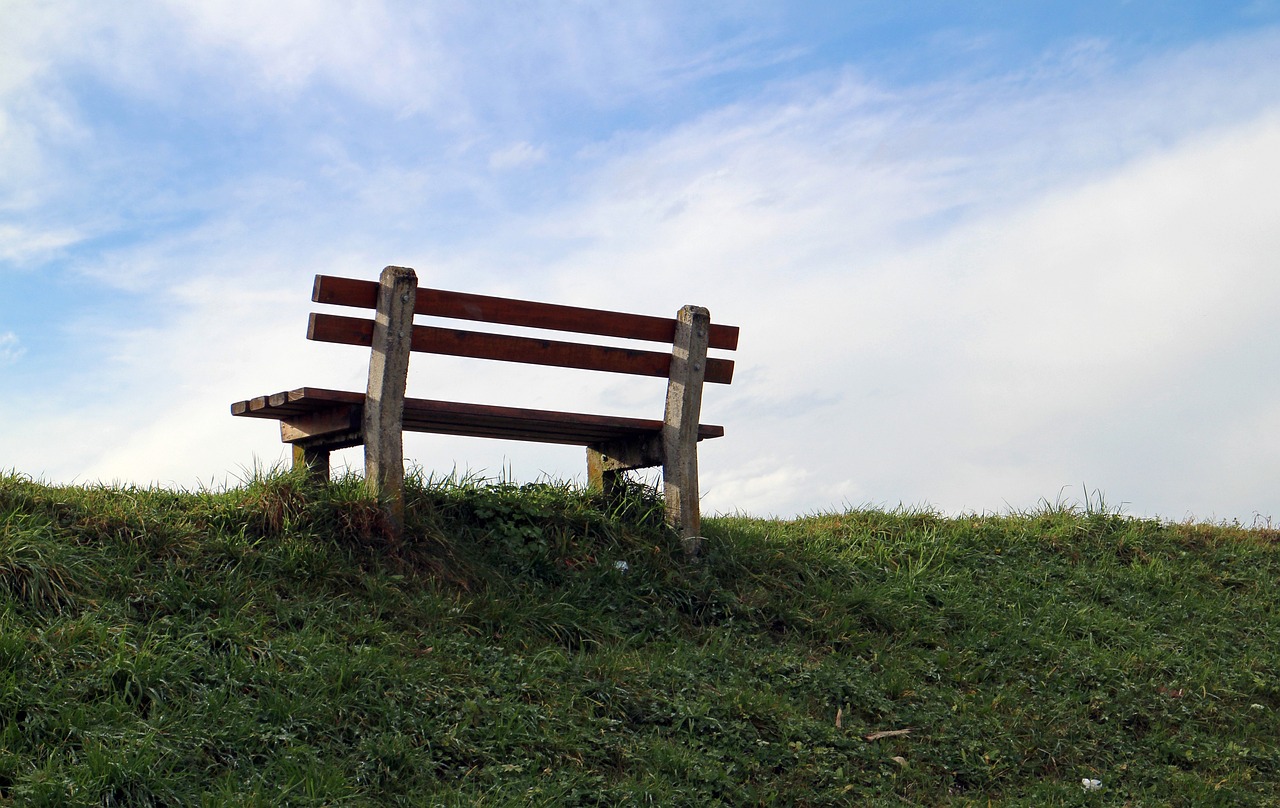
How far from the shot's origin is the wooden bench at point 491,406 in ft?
24.3

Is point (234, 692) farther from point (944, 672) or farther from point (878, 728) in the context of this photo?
point (944, 672)

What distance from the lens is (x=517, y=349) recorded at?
8.01 metres

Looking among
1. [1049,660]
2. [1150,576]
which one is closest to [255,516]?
[1049,660]

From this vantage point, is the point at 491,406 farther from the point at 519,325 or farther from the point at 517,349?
the point at 519,325

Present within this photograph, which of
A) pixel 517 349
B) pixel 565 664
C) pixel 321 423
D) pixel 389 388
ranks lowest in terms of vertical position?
pixel 565 664

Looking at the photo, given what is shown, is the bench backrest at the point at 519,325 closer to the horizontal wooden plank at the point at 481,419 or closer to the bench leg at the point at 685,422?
the bench leg at the point at 685,422

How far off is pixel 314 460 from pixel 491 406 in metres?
1.38

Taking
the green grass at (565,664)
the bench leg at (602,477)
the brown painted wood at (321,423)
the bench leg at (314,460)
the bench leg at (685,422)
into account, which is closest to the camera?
the green grass at (565,664)

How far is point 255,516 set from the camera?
23.0 ft

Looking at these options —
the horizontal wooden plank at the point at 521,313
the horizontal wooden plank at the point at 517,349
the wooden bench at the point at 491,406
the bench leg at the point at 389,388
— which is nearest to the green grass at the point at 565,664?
the bench leg at the point at 389,388

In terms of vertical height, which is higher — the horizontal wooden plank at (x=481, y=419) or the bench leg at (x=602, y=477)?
the horizontal wooden plank at (x=481, y=419)

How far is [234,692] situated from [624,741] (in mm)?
1883

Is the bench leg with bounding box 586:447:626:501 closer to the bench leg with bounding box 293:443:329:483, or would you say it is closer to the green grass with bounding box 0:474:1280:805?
the green grass with bounding box 0:474:1280:805

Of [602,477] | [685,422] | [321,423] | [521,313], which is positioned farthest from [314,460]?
[685,422]
